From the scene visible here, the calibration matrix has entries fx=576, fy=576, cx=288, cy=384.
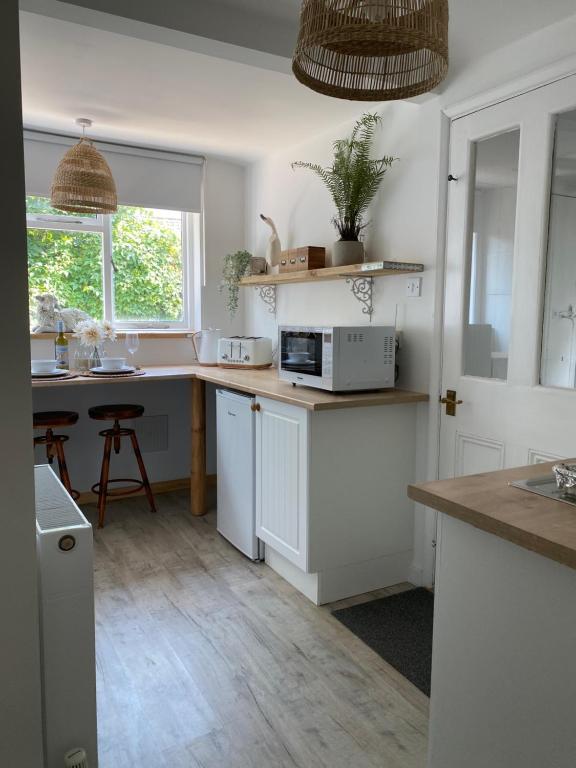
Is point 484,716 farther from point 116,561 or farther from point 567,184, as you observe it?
point 116,561

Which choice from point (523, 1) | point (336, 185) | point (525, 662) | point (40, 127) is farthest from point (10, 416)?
point (40, 127)

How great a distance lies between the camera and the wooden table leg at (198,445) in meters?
3.59

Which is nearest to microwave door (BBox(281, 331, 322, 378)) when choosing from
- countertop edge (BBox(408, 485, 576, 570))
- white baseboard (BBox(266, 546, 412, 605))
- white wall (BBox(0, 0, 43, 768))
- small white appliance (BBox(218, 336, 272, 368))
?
small white appliance (BBox(218, 336, 272, 368))

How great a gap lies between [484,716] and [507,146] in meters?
1.98

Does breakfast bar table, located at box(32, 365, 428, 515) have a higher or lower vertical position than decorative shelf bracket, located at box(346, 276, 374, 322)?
lower

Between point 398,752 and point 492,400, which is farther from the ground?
point 492,400

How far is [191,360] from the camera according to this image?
4.30 metres

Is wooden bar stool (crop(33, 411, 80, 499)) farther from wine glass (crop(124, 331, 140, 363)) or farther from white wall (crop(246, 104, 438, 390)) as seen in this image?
white wall (crop(246, 104, 438, 390))

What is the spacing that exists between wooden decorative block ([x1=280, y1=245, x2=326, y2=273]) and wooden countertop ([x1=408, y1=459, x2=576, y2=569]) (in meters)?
2.05

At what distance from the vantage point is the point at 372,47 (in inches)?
57.6

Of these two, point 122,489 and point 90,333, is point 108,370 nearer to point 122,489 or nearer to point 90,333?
point 90,333

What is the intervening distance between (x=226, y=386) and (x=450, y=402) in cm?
122

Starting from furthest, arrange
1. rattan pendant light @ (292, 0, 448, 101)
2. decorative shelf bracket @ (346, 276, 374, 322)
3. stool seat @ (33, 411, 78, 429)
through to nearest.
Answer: stool seat @ (33, 411, 78, 429) < decorative shelf bracket @ (346, 276, 374, 322) < rattan pendant light @ (292, 0, 448, 101)

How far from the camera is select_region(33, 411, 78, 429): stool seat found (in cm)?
332
